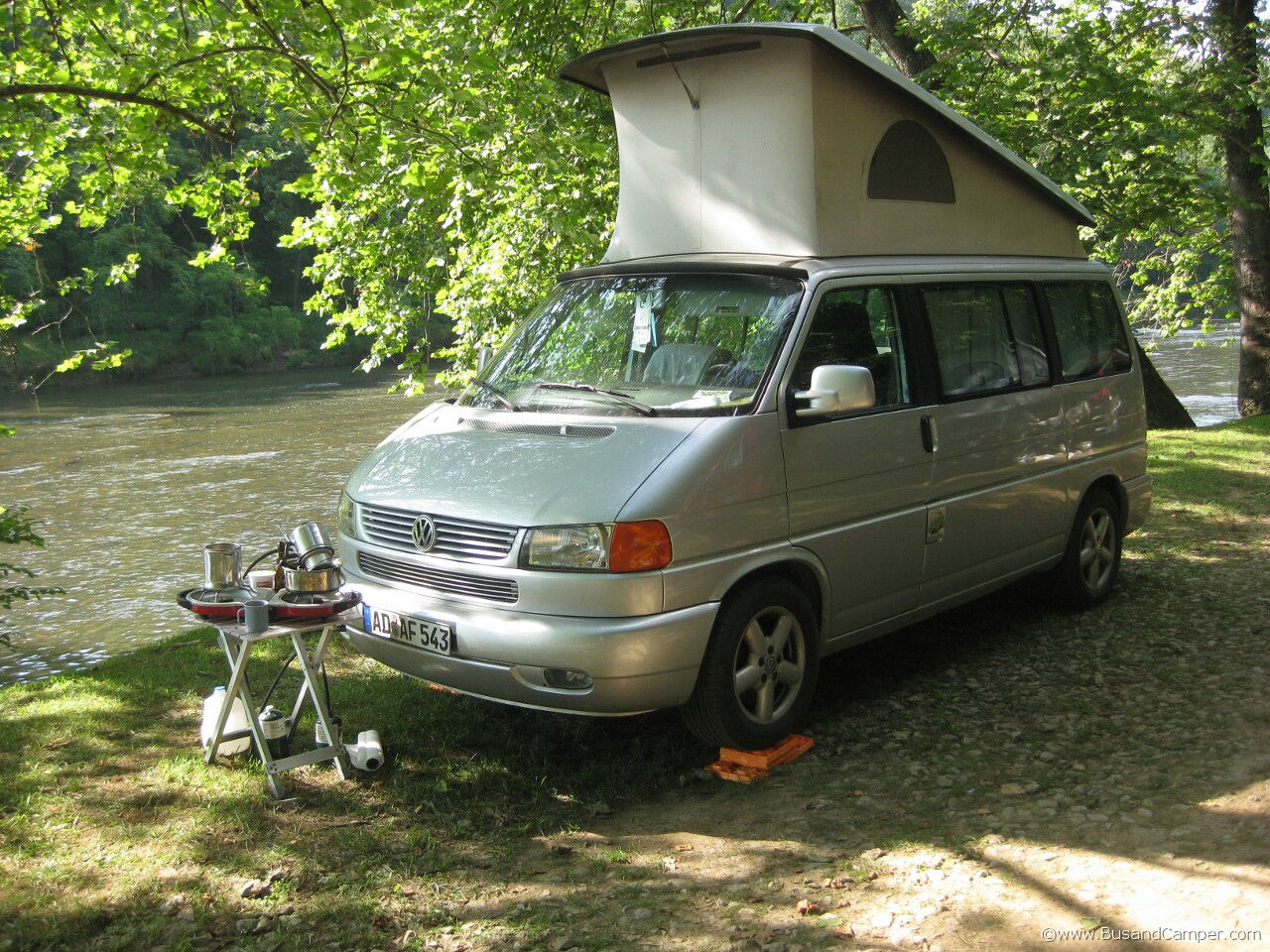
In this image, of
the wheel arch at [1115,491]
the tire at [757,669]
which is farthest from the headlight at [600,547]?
the wheel arch at [1115,491]

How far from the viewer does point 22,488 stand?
69.5 ft

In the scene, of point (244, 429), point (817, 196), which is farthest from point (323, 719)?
point (244, 429)

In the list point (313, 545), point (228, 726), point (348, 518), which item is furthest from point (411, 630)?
point (228, 726)

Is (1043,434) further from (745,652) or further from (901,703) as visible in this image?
(745,652)

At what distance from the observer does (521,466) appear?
4.86 metres

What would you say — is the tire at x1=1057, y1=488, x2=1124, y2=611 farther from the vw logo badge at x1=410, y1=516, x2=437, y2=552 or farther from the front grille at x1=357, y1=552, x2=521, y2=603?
the vw logo badge at x1=410, y1=516, x2=437, y2=552

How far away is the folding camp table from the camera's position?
4625mm

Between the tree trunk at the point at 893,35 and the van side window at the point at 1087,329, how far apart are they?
833 centimetres

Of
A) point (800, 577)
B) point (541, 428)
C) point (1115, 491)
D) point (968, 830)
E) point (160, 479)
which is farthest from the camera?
point (160, 479)

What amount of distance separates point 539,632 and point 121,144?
590 cm

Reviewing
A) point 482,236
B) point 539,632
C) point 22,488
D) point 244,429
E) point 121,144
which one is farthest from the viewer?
point 244,429

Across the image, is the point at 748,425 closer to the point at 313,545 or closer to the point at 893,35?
the point at 313,545

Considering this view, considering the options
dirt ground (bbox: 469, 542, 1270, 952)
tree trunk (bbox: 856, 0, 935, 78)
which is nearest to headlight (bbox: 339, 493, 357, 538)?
dirt ground (bbox: 469, 542, 1270, 952)

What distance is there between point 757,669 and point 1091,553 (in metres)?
3.38
